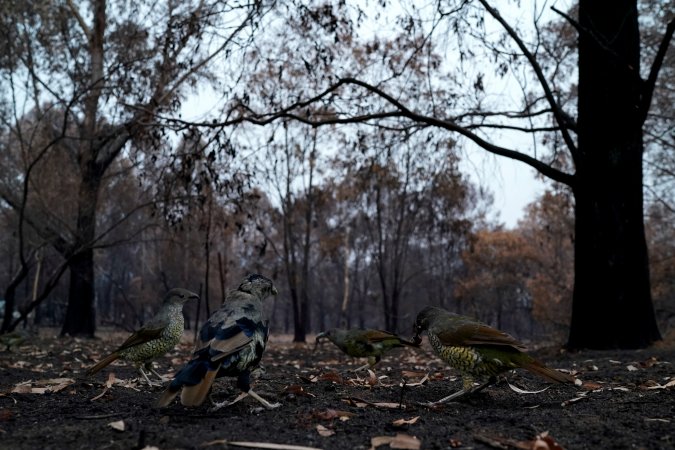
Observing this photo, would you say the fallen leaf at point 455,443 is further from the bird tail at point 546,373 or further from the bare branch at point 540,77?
the bare branch at point 540,77

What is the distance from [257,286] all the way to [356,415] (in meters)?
1.36

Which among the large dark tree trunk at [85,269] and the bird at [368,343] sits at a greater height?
the large dark tree trunk at [85,269]

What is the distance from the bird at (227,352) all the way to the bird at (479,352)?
1310mm

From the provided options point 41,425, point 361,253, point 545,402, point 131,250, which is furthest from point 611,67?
point 131,250

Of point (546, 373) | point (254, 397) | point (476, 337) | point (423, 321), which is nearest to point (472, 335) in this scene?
point (476, 337)

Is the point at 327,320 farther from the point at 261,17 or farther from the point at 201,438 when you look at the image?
the point at 201,438

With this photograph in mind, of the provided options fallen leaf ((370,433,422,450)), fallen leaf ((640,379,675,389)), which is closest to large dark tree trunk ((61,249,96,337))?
fallen leaf ((640,379,675,389))

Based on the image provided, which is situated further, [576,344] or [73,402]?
[576,344]

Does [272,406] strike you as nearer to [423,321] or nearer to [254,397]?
[254,397]

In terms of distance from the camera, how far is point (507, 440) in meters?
3.01

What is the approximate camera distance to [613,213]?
8.70 metres

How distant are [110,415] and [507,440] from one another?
249 centimetres

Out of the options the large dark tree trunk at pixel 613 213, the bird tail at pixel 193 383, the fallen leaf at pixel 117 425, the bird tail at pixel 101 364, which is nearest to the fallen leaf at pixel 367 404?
the bird tail at pixel 193 383

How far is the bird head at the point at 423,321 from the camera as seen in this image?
488cm
